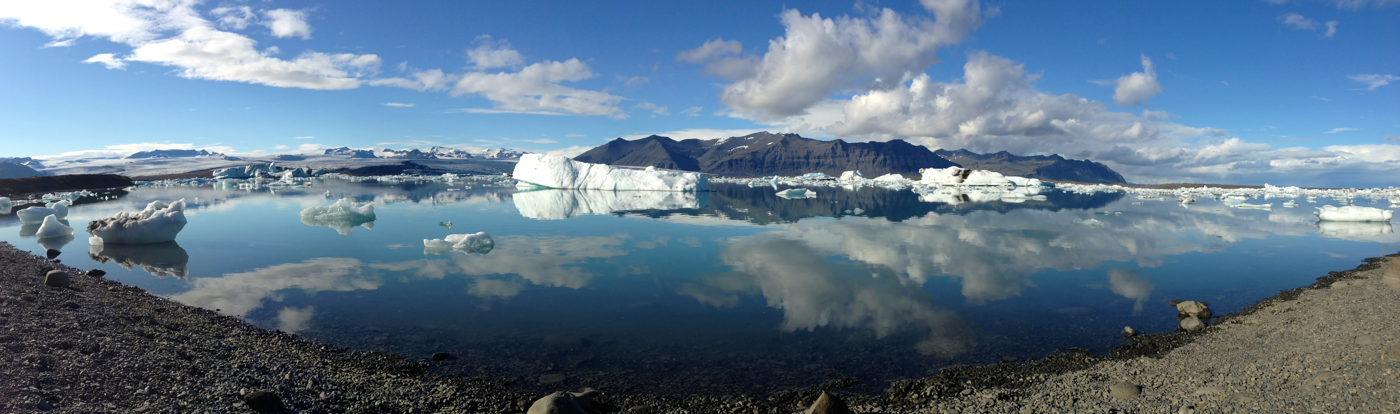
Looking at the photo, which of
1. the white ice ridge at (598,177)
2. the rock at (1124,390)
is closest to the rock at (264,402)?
the rock at (1124,390)

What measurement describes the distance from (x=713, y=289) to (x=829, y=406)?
18.3 feet

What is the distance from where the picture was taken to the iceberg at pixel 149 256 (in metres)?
12.0

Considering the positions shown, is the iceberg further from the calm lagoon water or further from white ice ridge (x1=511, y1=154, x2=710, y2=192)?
white ice ridge (x1=511, y1=154, x2=710, y2=192)

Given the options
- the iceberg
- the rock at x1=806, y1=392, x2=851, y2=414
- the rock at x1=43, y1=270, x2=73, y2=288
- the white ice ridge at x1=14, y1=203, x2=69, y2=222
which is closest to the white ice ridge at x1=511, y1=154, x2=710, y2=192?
the white ice ridge at x1=14, y1=203, x2=69, y2=222

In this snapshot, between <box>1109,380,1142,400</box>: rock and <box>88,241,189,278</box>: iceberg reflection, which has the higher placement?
<box>1109,380,1142,400</box>: rock

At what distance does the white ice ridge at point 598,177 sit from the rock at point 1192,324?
41.1 metres

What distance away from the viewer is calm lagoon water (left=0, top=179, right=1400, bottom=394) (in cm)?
698

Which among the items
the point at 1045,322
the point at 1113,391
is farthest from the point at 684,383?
the point at 1045,322

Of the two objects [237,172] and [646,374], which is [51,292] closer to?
[646,374]

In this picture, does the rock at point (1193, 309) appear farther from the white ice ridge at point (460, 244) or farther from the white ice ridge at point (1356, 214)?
the white ice ridge at point (1356, 214)

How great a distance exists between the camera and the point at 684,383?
20.1 ft

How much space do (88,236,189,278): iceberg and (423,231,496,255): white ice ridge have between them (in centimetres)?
475

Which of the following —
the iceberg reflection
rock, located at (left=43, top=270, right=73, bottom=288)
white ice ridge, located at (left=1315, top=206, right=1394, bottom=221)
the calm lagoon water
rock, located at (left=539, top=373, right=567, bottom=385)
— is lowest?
the iceberg reflection

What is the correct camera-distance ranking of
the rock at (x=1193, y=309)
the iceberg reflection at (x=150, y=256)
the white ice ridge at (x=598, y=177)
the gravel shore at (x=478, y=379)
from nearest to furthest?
the gravel shore at (x=478, y=379) → the rock at (x=1193, y=309) → the iceberg reflection at (x=150, y=256) → the white ice ridge at (x=598, y=177)
